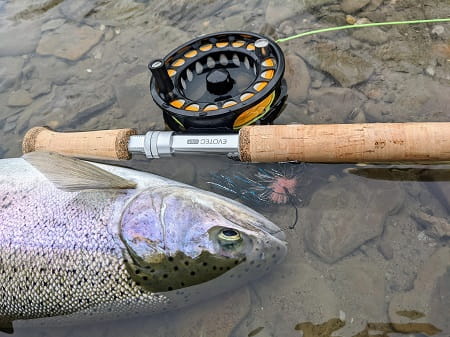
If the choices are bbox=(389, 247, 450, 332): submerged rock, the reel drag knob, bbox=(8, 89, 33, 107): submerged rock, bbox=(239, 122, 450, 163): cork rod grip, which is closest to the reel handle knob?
the reel drag knob

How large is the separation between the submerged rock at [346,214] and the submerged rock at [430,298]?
0.39 metres

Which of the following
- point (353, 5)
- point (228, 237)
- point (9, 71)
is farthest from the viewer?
point (9, 71)

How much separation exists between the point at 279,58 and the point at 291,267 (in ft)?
4.75

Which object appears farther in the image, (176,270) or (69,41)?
(69,41)

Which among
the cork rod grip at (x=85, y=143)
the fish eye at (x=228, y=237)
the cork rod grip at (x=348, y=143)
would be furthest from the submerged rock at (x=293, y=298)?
the cork rod grip at (x=85, y=143)

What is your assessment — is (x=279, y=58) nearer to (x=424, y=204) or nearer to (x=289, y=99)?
(x=289, y=99)

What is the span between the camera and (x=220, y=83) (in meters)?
3.14

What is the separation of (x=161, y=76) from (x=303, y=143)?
1057 mm

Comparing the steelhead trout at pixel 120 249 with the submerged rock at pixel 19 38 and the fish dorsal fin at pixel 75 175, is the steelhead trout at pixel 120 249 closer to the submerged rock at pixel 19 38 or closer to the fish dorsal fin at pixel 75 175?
the fish dorsal fin at pixel 75 175

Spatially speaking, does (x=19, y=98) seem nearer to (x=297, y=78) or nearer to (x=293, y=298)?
(x=297, y=78)

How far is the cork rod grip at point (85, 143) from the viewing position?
3.13 meters

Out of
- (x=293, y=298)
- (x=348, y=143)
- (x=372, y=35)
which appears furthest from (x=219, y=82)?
(x=372, y=35)

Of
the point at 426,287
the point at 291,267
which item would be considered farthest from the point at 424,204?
the point at 291,267

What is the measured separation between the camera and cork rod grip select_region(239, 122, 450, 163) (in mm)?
2693
